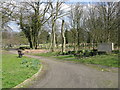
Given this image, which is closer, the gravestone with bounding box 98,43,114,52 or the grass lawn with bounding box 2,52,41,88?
the grass lawn with bounding box 2,52,41,88

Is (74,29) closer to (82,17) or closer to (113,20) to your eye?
(82,17)

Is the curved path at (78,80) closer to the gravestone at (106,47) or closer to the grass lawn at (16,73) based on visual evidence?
the grass lawn at (16,73)

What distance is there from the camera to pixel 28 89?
18.7 ft

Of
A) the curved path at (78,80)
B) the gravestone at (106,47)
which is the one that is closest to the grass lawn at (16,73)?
the curved path at (78,80)

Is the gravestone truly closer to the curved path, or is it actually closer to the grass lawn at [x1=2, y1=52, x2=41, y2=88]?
the grass lawn at [x1=2, y1=52, x2=41, y2=88]

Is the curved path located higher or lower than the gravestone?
lower

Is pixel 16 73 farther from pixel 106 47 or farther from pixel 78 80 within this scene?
pixel 106 47

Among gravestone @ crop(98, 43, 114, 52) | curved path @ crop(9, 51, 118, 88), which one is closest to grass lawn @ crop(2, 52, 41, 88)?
curved path @ crop(9, 51, 118, 88)

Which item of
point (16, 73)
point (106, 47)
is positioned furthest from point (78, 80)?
point (106, 47)

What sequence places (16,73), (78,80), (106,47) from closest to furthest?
(78,80) → (16,73) → (106,47)

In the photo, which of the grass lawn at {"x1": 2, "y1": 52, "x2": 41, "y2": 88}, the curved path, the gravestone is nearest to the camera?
the curved path

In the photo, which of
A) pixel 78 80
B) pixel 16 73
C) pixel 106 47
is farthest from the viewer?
pixel 106 47

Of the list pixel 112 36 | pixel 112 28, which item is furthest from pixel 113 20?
pixel 112 36

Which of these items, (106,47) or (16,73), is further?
(106,47)
